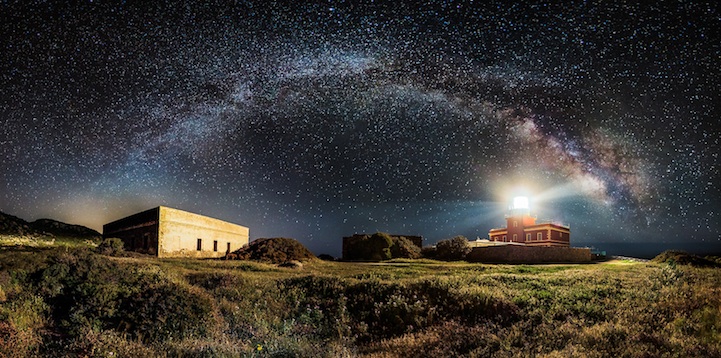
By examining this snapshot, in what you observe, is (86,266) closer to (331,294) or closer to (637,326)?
(331,294)

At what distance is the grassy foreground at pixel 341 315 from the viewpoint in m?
8.77

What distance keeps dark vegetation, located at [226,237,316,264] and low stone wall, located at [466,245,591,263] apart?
1282 centimetres

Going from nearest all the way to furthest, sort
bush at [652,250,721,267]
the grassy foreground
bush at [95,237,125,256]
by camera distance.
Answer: the grassy foreground
bush at [652,250,721,267]
bush at [95,237,125,256]

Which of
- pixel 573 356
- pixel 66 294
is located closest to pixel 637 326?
pixel 573 356

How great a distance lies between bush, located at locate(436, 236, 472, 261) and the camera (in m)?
36.0

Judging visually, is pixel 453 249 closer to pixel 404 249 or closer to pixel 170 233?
pixel 404 249

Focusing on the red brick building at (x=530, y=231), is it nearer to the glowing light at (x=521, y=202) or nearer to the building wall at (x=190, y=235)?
the glowing light at (x=521, y=202)

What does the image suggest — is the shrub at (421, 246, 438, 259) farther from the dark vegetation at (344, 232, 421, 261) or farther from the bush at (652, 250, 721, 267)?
the bush at (652, 250, 721, 267)

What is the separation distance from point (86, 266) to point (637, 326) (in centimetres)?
1646

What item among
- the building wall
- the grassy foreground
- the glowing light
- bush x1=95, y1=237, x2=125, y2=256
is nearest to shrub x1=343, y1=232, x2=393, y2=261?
the building wall

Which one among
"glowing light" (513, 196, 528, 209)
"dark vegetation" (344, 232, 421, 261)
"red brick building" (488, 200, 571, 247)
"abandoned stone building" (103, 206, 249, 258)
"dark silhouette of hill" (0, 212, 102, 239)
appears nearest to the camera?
"abandoned stone building" (103, 206, 249, 258)

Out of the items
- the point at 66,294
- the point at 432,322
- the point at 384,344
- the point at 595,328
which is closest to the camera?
the point at 595,328

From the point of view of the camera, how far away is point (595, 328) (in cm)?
900

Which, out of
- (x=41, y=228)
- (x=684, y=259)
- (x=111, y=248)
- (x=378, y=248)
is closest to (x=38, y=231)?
(x=41, y=228)
